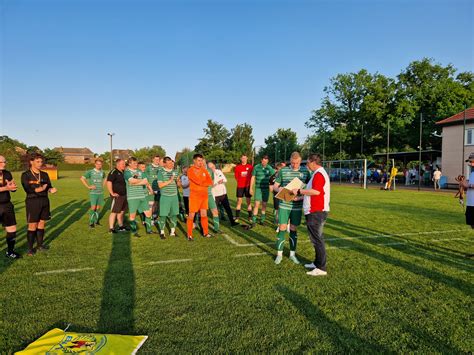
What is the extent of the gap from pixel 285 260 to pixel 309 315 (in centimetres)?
216

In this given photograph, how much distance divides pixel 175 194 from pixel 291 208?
129 inches

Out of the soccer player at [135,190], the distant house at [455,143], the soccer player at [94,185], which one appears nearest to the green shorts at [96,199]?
the soccer player at [94,185]

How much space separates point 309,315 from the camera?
11.7 ft

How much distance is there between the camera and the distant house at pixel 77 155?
119062mm

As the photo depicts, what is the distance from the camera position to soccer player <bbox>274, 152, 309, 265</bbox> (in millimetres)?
5585

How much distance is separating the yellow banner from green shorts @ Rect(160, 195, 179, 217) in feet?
14.8

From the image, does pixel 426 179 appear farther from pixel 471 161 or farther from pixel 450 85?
pixel 471 161

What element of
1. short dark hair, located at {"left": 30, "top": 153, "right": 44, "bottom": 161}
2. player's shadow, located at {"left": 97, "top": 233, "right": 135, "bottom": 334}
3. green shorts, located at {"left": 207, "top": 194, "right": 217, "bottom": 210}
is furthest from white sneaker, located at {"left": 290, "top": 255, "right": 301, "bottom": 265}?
short dark hair, located at {"left": 30, "top": 153, "right": 44, "bottom": 161}

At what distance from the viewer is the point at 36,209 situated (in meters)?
5.91

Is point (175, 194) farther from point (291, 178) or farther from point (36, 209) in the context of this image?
point (291, 178)

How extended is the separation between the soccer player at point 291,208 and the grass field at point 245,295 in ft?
1.26

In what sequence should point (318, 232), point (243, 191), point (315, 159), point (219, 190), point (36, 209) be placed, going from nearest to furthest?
point (318, 232) < point (315, 159) < point (36, 209) < point (219, 190) < point (243, 191)

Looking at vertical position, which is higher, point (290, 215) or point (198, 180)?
point (198, 180)

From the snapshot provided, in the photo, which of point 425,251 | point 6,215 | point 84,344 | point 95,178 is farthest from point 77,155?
point 84,344
